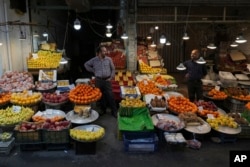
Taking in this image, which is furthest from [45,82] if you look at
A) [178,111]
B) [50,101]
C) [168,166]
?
[168,166]

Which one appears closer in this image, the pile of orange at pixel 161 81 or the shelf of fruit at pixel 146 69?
the pile of orange at pixel 161 81

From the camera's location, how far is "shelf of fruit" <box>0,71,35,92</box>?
7.59 metres

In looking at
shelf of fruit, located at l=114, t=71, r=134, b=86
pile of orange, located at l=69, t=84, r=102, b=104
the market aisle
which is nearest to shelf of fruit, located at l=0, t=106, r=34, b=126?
the market aisle

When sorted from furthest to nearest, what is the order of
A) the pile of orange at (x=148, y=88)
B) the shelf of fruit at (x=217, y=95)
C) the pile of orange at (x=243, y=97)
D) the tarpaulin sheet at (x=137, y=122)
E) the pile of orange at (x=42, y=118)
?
the pile of orange at (x=148, y=88), the shelf of fruit at (x=217, y=95), the pile of orange at (x=243, y=97), the pile of orange at (x=42, y=118), the tarpaulin sheet at (x=137, y=122)

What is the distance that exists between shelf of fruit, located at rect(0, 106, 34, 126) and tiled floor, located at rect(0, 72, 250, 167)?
0.59 m

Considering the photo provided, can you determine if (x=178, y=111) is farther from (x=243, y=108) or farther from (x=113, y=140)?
(x=243, y=108)

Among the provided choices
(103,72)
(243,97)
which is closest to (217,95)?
(243,97)

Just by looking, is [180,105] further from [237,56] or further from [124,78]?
[237,56]

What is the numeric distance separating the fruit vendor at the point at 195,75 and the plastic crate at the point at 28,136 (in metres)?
4.52

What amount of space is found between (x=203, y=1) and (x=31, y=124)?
7301mm

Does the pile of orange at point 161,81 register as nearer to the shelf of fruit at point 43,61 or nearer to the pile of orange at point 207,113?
the pile of orange at point 207,113

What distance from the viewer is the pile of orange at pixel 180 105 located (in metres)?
6.45

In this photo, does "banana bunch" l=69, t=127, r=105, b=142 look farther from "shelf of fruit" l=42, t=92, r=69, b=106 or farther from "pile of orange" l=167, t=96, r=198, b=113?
"pile of orange" l=167, t=96, r=198, b=113

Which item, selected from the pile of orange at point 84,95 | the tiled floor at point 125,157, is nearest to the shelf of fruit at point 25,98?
the pile of orange at point 84,95
